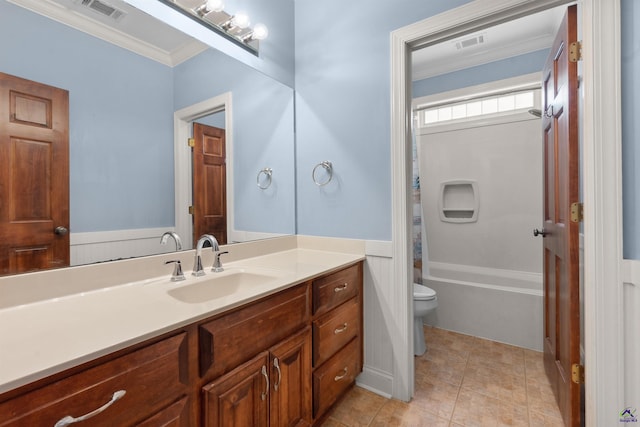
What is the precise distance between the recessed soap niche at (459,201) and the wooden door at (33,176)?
315 cm

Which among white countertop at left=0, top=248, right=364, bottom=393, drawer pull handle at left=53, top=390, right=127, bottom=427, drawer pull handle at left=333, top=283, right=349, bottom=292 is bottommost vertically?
drawer pull handle at left=53, top=390, right=127, bottom=427

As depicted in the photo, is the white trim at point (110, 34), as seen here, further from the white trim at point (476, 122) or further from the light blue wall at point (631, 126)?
the white trim at point (476, 122)

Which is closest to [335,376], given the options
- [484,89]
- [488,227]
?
[488,227]

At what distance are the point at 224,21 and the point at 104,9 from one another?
0.57m

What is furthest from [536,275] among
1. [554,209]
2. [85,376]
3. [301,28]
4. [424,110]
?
[85,376]

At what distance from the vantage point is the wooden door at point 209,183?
152cm

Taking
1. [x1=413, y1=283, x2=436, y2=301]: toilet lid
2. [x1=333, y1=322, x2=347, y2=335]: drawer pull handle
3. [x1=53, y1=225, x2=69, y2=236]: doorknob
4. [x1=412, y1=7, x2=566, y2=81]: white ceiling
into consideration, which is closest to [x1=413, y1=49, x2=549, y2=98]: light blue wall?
[x1=412, y1=7, x2=566, y2=81]: white ceiling

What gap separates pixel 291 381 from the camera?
4.02 ft

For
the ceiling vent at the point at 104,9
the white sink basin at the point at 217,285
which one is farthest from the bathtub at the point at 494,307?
the ceiling vent at the point at 104,9

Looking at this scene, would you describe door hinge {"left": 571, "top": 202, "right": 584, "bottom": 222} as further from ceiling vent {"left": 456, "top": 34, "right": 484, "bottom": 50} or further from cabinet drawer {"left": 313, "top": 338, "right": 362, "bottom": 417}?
ceiling vent {"left": 456, "top": 34, "right": 484, "bottom": 50}

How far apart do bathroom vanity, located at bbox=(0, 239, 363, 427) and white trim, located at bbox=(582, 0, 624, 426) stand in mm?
1051

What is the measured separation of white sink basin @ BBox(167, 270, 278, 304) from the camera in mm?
1214

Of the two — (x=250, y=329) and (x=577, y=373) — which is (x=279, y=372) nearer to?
(x=250, y=329)

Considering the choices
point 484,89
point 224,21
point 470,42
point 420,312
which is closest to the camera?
point 224,21
